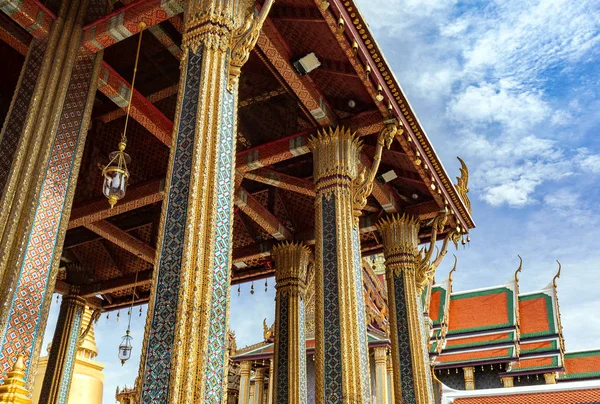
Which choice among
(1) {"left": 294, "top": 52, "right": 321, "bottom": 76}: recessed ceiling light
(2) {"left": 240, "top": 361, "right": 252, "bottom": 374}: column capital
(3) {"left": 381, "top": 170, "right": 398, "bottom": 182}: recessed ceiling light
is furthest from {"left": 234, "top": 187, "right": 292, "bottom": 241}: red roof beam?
(2) {"left": 240, "top": 361, "right": 252, "bottom": 374}: column capital

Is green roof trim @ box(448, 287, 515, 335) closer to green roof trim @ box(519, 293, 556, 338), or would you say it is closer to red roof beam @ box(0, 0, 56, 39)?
green roof trim @ box(519, 293, 556, 338)

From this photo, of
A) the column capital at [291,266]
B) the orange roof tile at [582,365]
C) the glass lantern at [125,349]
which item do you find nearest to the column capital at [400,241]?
the column capital at [291,266]

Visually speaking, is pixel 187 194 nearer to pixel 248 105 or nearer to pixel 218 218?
pixel 218 218

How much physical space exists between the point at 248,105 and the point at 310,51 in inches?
75.9

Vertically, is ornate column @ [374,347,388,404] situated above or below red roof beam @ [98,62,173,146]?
below

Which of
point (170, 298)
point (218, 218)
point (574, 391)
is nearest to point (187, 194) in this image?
point (218, 218)

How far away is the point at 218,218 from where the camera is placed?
13.9ft

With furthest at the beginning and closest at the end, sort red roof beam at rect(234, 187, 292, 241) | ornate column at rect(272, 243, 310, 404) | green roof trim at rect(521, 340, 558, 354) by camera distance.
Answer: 1. green roof trim at rect(521, 340, 558, 354)
2. red roof beam at rect(234, 187, 292, 241)
3. ornate column at rect(272, 243, 310, 404)

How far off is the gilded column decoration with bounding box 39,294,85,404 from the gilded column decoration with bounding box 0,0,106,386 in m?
7.72

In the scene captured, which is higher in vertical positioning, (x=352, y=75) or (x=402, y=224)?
(x=352, y=75)

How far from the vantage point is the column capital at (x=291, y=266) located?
1052 cm

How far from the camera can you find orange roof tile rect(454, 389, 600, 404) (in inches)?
451

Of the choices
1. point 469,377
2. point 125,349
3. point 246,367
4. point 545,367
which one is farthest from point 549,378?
point 125,349

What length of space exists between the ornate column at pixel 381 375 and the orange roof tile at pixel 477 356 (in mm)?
5698
